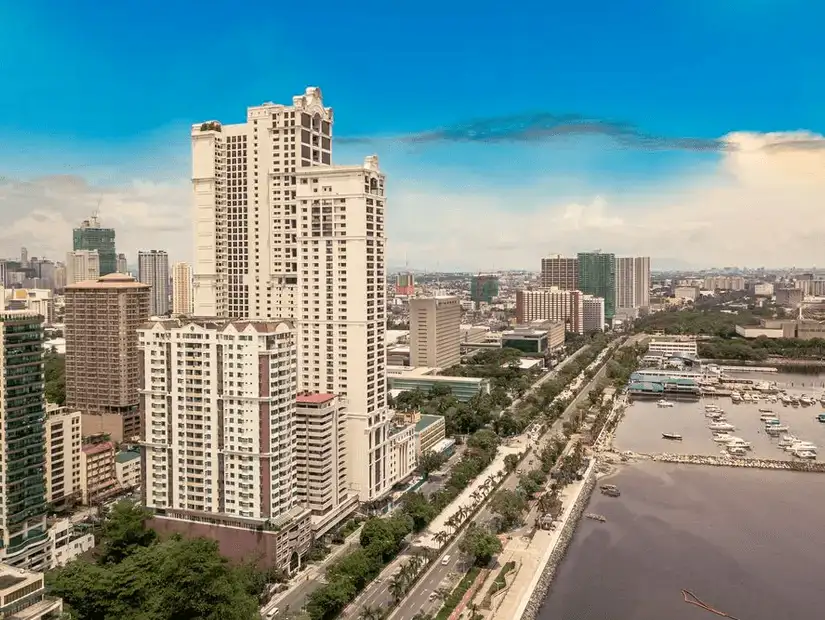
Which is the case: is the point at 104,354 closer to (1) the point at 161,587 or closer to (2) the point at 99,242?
(2) the point at 99,242

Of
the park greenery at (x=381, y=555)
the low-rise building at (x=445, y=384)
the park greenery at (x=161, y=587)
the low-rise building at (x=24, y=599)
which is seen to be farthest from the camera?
the low-rise building at (x=445, y=384)

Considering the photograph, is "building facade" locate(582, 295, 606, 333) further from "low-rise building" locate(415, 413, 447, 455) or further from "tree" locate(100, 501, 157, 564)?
"tree" locate(100, 501, 157, 564)

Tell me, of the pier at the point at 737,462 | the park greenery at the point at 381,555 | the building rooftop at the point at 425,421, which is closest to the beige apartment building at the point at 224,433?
the park greenery at the point at 381,555

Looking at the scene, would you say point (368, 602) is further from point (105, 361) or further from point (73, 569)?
point (105, 361)

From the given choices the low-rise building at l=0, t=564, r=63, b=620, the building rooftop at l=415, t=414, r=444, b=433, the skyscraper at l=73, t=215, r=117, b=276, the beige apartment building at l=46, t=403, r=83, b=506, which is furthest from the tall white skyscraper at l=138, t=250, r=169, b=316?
the low-rise building at l=0, t=564, r=63, b=620

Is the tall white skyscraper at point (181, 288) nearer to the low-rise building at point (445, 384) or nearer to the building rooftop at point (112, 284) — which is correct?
the low-rise building at point (445, 384)

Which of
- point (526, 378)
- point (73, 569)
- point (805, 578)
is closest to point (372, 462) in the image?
point (73, 569)
